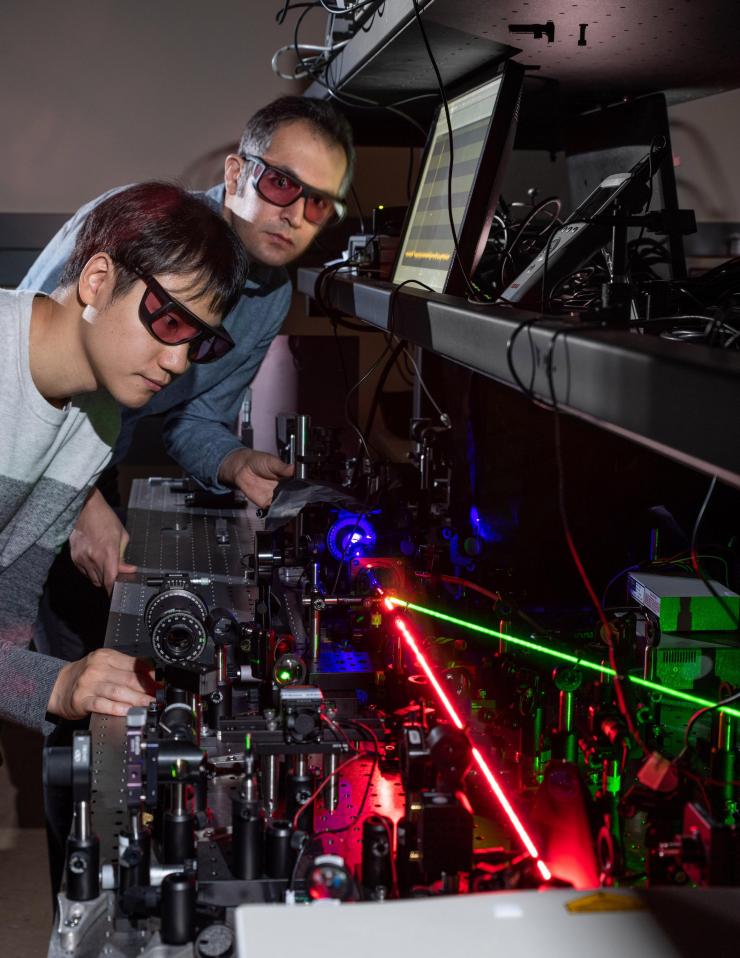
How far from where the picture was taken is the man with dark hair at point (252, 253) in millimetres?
2865

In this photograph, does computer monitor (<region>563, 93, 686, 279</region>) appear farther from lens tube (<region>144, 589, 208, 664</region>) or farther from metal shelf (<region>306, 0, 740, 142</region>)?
lens tube (<region>144, 589, 208, 664</region>)

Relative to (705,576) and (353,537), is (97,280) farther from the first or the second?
(705,576)

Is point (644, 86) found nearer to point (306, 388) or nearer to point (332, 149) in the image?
point (332, 149)

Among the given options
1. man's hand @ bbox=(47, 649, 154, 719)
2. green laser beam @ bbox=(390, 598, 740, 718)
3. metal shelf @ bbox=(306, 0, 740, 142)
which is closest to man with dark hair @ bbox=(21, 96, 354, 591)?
metal shelf @ bbox=(306, 0, 740, 142)

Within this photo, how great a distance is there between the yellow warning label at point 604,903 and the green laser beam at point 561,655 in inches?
27.6

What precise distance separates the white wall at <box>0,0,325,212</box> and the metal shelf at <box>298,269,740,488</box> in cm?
346

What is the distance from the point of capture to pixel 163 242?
6.39 ft

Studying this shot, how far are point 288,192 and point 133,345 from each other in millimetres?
1118

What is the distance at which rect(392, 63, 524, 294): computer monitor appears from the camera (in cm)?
200

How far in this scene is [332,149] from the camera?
303 centimetres

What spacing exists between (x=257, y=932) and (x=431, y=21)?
5.40 ft

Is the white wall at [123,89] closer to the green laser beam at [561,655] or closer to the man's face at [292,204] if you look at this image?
the man's face at [292,204]

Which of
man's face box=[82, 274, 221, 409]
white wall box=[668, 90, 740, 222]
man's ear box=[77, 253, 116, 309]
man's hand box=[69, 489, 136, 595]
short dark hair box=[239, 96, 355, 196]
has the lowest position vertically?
man's hand box=[69, 489, 136, 595]

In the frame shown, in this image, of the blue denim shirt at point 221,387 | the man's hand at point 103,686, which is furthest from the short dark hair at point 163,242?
the blue denim shirt at point 221,387
